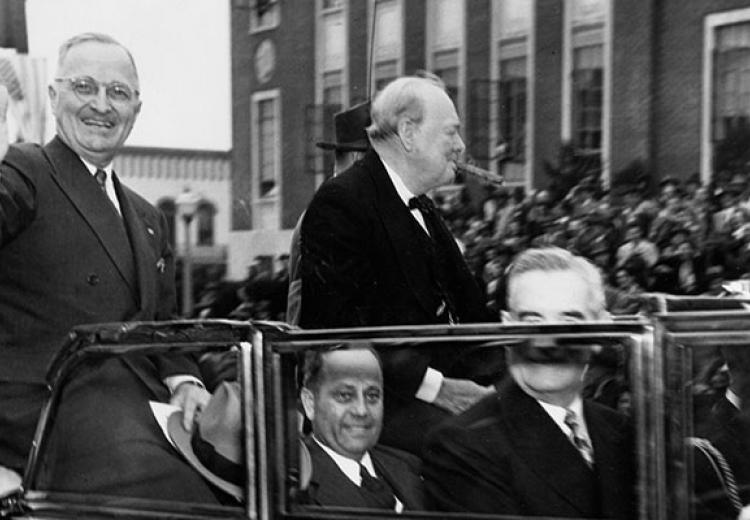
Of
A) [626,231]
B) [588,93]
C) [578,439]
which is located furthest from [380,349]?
[588,93]

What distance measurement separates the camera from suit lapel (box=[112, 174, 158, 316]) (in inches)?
102

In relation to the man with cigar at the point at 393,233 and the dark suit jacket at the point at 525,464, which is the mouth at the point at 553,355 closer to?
the dark suit jacket at the point at 525,464

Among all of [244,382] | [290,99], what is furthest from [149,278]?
[244,382]

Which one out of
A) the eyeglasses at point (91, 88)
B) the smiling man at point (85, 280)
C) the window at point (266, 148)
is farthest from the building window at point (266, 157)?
the eyeglasses at point (91, 88)

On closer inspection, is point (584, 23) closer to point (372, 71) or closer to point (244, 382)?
point (372, 71)

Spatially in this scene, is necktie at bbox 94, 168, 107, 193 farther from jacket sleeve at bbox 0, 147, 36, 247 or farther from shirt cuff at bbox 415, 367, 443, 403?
shirt cuff at bbox 415, 367, 443, 403

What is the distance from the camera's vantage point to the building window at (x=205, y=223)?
3.01 meters

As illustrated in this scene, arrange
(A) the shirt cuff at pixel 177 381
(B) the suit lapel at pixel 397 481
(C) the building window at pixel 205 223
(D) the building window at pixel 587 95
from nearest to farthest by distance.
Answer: (B) the suit lapel at pixel 397 481 < (A) the shirt cuff at pixel 177 381 < (D) the building window at pixel 587 95 < (C) the building window at pixel 205 223

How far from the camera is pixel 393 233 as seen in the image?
7.56ft

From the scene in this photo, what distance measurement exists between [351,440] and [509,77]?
0.99 metres

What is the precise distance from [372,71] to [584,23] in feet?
1.68

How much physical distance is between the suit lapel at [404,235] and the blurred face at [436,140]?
0.25 ft

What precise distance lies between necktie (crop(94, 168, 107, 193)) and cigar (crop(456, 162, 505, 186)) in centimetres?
78

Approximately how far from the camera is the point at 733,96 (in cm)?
224
